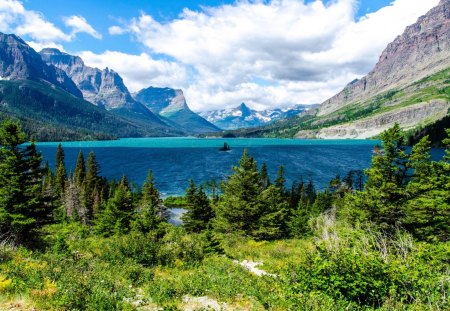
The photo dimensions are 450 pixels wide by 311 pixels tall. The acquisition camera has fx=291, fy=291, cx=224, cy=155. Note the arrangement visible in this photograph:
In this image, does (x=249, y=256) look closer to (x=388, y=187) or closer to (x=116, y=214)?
(x=388, y=187)

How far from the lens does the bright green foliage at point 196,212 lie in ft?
165

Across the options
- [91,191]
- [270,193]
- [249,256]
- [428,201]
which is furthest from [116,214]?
[428,201]

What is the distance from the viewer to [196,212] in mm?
51812

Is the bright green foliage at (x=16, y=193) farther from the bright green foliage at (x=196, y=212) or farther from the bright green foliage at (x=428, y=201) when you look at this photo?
the bright green foliage at (x=428, y=201)

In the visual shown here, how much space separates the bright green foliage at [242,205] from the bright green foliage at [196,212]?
1153cm

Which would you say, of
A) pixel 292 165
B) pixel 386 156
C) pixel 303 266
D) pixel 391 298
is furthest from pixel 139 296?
pixel 292 165

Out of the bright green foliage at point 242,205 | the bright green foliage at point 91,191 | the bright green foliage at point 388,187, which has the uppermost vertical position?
the bright green foliage at point 388,187

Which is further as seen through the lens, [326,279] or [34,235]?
[34,235]

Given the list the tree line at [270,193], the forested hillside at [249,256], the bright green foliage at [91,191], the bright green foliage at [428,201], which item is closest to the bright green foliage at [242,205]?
the tree line at [270,193]

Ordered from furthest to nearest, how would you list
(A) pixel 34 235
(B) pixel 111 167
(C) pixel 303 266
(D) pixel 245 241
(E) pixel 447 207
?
1. (B) pixel 111 167
2. (D) pixel 245 241
3. (A) pixel 34 235
4. (E) pixel 447 207
5. (C) pixel 303 266

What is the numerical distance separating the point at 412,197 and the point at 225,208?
69.8ft

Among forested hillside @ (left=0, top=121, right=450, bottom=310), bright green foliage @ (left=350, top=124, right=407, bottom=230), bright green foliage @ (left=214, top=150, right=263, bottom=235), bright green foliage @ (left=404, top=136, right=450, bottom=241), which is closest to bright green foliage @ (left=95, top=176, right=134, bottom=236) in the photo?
forested hillside @ (left=0, top=121, right=450, bottom=310)

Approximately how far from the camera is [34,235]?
95.8ft

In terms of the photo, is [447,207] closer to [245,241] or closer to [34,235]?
[245,241]
